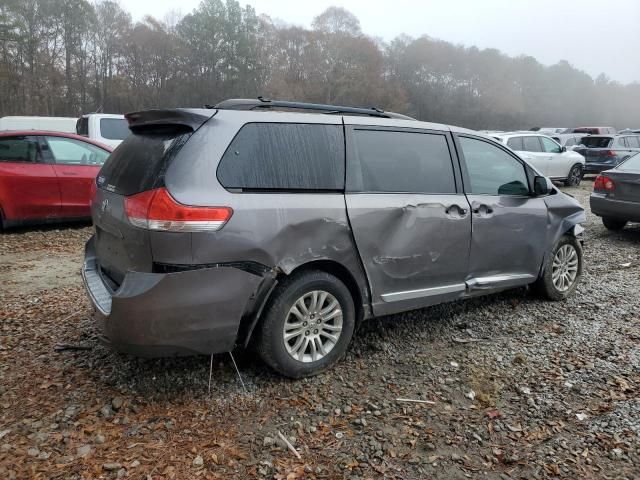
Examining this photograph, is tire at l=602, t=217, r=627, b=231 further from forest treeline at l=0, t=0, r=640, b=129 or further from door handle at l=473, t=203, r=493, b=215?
forest treeline at l=0, t=0, r=640, b=129

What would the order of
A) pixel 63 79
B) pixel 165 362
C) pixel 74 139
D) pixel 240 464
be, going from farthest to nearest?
pixel 63 79 → pixel 74 139 → pixel 165 362 → pixel 240 464

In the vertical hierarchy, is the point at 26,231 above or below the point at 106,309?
below

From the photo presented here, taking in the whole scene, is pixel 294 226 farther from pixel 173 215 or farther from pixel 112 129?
pixel 112 129

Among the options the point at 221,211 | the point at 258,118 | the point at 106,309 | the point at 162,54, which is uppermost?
the point at 162,54

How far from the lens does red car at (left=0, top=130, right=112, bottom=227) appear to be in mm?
6816

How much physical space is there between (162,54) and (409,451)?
44795 millimetres

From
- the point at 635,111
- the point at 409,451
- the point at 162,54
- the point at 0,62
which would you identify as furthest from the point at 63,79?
the point at 635,111

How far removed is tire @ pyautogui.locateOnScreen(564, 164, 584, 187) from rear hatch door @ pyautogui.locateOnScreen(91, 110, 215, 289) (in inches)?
567

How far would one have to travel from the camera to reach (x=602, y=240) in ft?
24.6

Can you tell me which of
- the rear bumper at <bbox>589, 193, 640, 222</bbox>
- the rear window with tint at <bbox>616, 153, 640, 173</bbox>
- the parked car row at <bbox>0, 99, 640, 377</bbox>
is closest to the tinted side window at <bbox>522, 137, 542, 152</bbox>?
the rear window with tint at <bbox>616, 153, 640, 173</bbox>

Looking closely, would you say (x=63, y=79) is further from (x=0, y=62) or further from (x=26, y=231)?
(x=26, y=231)

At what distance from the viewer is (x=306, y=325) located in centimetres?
309

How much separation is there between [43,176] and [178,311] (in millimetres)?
5547

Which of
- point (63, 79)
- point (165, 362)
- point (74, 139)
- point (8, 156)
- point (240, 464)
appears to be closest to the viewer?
point (240, 464)
